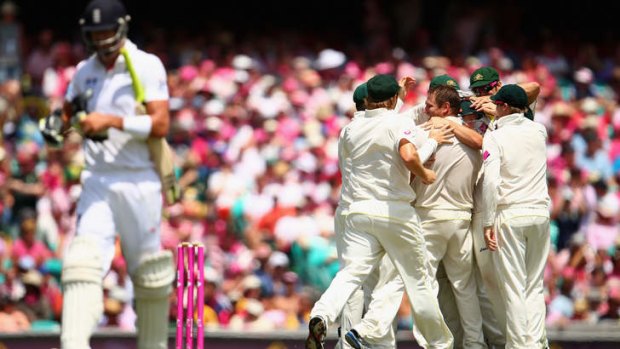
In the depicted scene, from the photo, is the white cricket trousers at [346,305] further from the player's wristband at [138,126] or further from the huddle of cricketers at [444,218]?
the player's wristband at [138,126]

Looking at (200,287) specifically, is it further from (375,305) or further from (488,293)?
(488,293)

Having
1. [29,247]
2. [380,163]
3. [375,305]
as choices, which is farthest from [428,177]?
[29,247]

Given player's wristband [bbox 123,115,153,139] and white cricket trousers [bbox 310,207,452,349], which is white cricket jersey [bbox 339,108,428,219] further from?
player's wristband [bbox 123,115,153,139]

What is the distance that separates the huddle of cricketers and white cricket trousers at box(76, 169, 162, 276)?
4.99 feet

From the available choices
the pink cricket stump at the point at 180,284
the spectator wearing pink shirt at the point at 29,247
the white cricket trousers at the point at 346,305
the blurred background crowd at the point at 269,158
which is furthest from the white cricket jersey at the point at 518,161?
the spectator wearing pink shirt at the point at 29,247

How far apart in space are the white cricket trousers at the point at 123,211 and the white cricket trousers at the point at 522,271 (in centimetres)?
275

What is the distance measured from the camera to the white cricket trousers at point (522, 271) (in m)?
10.0

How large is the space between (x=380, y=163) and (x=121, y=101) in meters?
2.05

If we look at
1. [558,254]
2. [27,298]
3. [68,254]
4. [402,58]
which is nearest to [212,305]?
[27,298]

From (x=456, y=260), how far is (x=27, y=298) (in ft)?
17.0

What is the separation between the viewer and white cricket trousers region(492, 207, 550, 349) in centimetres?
1004

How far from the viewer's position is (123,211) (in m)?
8.49

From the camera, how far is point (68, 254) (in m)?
8.33

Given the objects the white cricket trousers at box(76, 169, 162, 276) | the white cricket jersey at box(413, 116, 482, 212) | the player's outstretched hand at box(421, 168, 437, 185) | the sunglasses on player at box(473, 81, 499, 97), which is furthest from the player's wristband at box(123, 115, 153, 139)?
the sunglasses on player at box(473, 81, 499, 97)
